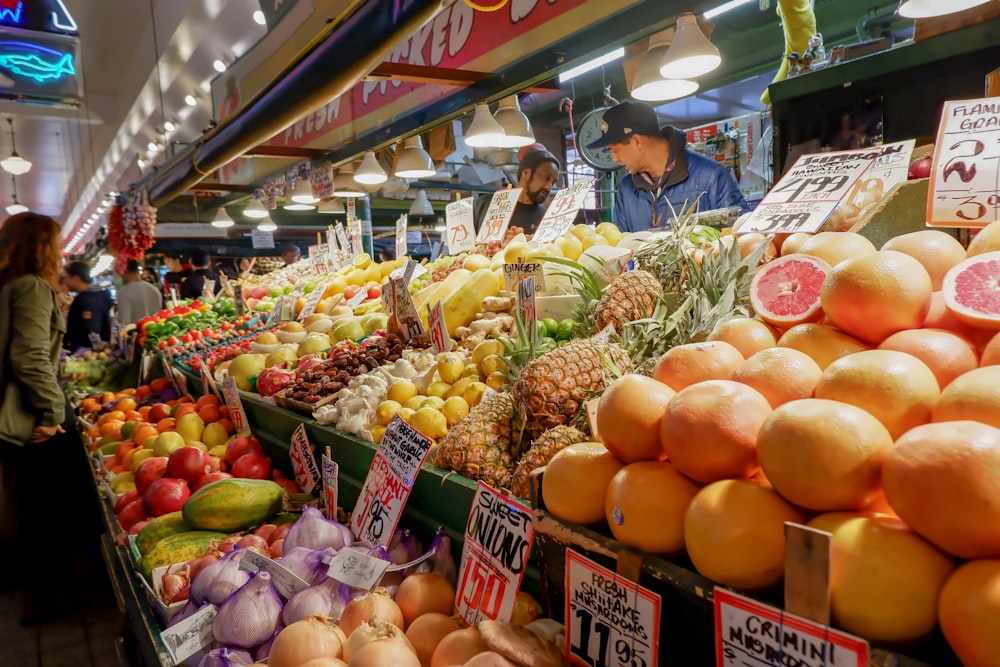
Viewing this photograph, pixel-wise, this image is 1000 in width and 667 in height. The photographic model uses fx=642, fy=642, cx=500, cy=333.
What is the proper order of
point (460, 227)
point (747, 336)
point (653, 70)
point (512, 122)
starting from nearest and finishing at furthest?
point (747, 336) < point (653, 70) < point (460, 227) < point (512, 122)

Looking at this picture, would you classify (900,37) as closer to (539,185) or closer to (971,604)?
(539,185)

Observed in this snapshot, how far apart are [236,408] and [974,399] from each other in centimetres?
332

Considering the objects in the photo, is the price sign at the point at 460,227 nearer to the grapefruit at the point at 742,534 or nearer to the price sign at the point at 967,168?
the price sign at the point at 967,168

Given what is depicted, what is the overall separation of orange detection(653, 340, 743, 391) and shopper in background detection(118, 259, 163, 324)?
9.47 m

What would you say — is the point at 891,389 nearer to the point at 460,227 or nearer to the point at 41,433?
the point at 460,227

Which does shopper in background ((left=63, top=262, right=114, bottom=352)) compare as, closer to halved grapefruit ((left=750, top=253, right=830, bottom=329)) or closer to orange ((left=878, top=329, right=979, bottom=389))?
halved grapefruit ((left=750, top=253, right=830, bottom=329))

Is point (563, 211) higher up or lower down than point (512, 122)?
lower down

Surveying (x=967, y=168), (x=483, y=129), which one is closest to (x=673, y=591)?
(x=967, y=168)

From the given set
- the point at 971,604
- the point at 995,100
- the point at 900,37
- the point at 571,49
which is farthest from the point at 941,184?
the point at 900,37

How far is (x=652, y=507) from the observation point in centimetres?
105

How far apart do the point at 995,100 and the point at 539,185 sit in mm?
4924

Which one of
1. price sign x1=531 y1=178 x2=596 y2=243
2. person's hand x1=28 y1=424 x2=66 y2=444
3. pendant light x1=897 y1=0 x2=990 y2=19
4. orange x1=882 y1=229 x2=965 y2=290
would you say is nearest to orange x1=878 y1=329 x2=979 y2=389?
orange x1=882 y1=229 x2=965 y2=290

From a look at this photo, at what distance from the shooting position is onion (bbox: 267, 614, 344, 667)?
1.39 m

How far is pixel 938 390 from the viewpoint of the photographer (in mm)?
974
